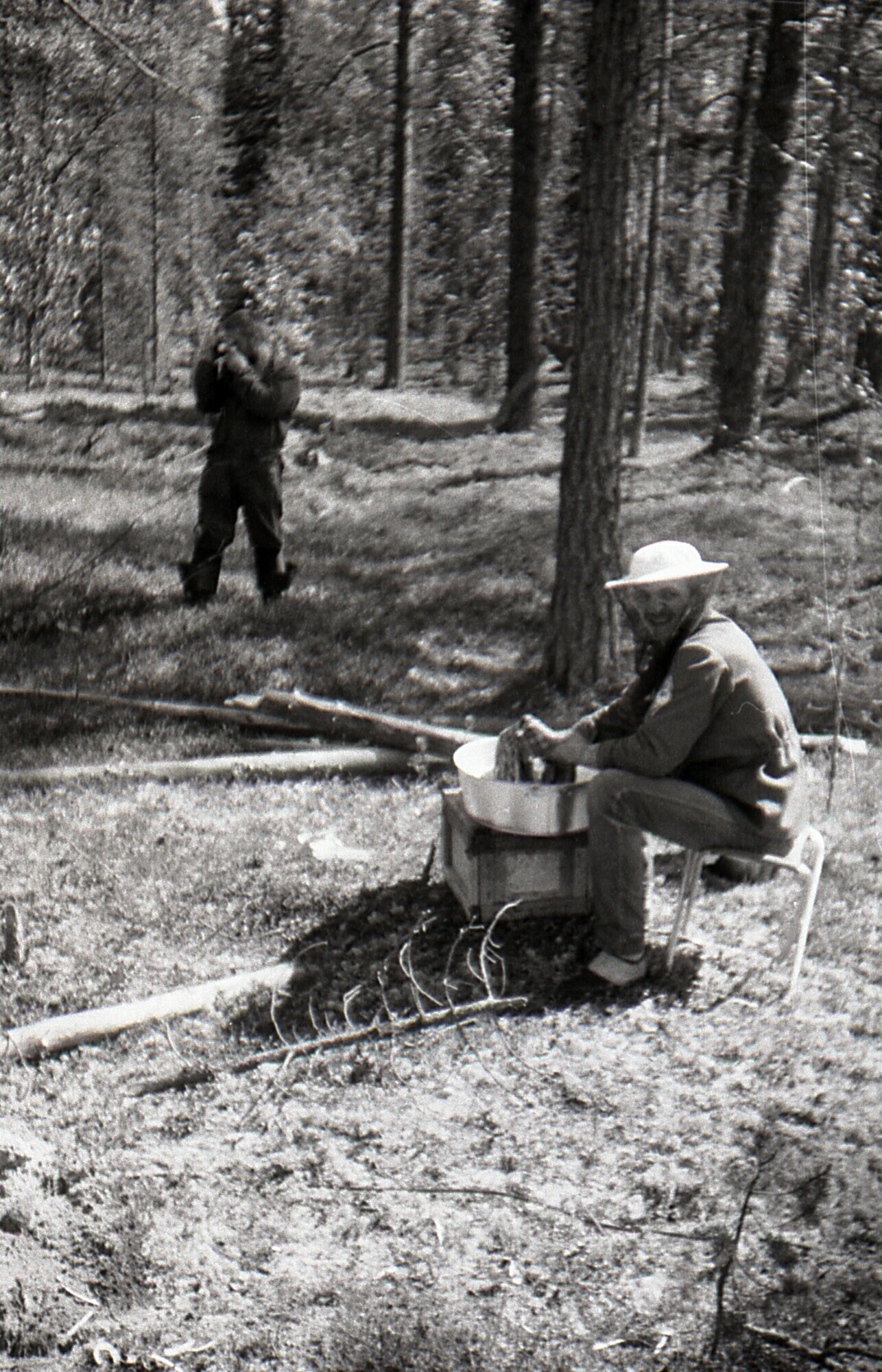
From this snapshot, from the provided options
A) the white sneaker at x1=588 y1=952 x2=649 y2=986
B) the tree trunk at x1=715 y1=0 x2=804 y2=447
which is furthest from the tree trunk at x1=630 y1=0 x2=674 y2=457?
the white sneaker at x1=588 y1=952 x2=649 y2=986

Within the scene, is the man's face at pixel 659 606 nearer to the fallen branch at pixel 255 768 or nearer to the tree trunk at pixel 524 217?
the fallen branch at pixel 255 768

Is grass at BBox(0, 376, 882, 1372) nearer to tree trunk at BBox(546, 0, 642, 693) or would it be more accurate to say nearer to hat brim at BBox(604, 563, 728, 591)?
tree trunk at BBox(546, 0, 642, 693)

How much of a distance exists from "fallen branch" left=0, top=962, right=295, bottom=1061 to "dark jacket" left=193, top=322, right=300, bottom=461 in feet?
19.0

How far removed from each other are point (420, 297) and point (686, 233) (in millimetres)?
7496

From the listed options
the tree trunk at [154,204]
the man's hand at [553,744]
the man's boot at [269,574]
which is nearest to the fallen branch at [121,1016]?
the man's hand at [553,744]

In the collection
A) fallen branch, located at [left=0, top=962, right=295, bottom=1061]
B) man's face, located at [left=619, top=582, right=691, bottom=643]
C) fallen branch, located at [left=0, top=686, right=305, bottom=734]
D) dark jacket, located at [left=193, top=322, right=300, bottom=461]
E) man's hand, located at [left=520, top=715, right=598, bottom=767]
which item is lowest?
fallen branch, located at [left=0, top=962, right=295, bottom=1061]

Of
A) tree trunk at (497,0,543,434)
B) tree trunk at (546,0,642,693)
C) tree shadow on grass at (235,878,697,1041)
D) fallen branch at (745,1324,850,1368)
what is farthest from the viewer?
tree trunk at (497,0,543,434)

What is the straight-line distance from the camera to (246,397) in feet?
32.9

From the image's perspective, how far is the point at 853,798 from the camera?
6.98 m

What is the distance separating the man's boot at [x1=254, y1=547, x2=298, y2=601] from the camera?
10.4 metres

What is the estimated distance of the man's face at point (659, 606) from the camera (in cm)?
468

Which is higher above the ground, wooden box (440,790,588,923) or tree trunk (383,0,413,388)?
tree trunk (383,0,413,388)

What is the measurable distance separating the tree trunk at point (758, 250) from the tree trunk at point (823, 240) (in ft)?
1.55

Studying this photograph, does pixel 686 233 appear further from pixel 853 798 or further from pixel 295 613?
pixel 853 798
